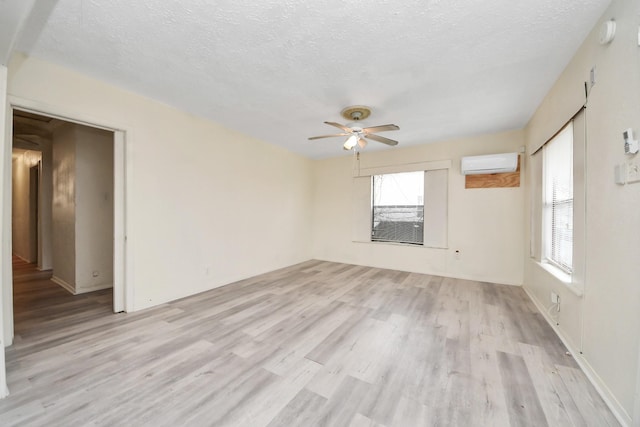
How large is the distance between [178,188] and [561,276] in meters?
4.61

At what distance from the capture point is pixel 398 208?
17.0 ft

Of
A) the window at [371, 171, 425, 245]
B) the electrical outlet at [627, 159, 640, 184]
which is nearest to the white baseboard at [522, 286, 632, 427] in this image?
the electrical outlet at [627, 159, 640, 184]

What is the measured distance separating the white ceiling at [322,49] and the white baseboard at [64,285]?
10.1 feet

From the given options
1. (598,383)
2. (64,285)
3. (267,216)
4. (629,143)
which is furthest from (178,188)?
(598,383)

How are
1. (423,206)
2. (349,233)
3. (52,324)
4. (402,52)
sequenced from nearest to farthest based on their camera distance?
1. (402,52)
2. (52,324)
3. (423,206)
4. (349,233)

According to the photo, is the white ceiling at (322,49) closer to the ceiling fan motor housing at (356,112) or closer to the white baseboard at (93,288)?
the ceiling fan motor housing at (356,112)

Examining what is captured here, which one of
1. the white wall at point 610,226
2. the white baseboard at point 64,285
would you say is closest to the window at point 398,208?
the white wall at point 610,226

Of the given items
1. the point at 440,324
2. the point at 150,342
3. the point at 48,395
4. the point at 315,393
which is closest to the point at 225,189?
the point at 150,342

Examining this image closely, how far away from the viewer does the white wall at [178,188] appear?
2475 millimetres

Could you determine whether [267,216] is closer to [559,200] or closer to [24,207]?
[559,200]

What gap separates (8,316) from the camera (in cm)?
215

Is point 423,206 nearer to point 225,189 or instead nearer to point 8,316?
point 225,189

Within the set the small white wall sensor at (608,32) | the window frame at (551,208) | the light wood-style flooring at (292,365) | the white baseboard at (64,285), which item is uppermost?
the small white wall sensor at (608,32)

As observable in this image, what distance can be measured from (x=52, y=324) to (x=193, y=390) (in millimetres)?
2124
